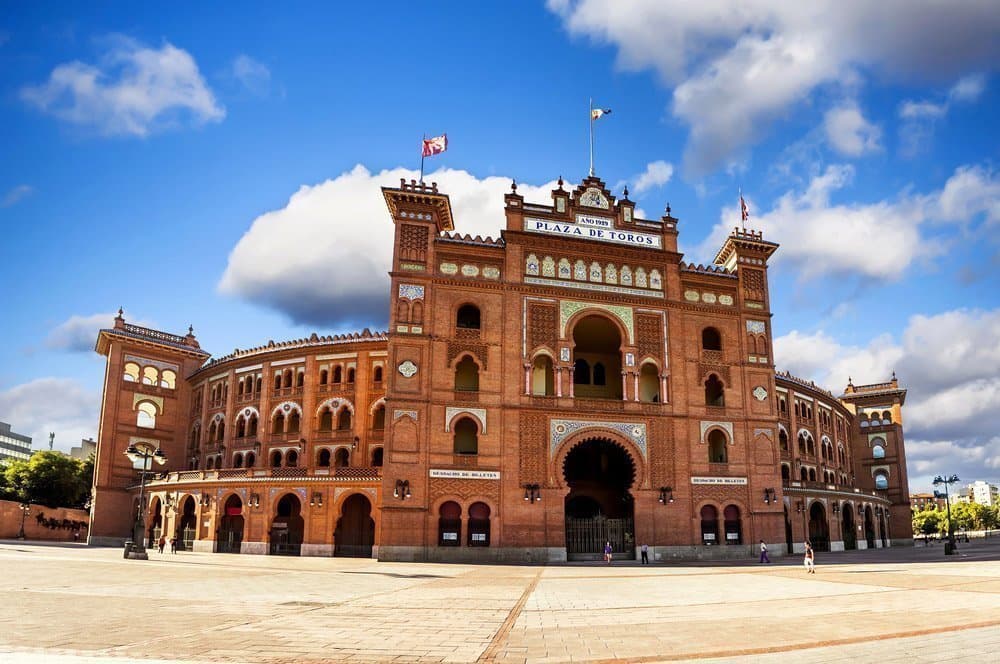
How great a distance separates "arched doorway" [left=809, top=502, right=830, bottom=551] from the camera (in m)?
55.2

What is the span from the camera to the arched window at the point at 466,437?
43.4 metres

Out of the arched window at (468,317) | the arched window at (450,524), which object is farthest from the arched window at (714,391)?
the arched window at (450,524)

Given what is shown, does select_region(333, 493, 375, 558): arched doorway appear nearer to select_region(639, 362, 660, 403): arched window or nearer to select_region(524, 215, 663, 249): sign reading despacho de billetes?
select_region(639, 362, 660, 403): arched window

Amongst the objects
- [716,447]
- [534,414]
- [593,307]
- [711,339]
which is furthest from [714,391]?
[534,414]

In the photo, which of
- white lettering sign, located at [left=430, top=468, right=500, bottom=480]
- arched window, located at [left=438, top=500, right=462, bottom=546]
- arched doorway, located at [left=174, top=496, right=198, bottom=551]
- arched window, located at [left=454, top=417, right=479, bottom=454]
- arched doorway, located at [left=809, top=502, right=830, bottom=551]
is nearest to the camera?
arched window, located at [left=438, top=500, right=462, bottom=546]

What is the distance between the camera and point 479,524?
40.1 m

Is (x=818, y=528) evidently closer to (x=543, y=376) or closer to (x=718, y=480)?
(x=718, y=480)

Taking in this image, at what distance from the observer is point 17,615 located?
14.5m

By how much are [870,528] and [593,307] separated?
122 feet

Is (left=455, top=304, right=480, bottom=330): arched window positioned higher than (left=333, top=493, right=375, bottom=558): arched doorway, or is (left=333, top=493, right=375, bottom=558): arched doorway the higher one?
(left=455, top=304, right=480, bottom=330): arched window

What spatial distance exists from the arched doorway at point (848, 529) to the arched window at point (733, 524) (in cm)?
1983

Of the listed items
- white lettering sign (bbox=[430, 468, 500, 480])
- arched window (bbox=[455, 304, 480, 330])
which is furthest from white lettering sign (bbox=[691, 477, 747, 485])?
arched window (bbox=[455, 304, 480, 330])

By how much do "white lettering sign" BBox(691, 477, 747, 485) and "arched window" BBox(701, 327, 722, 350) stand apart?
833cm

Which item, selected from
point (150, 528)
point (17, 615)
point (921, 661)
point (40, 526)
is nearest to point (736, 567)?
point (921, 661)
